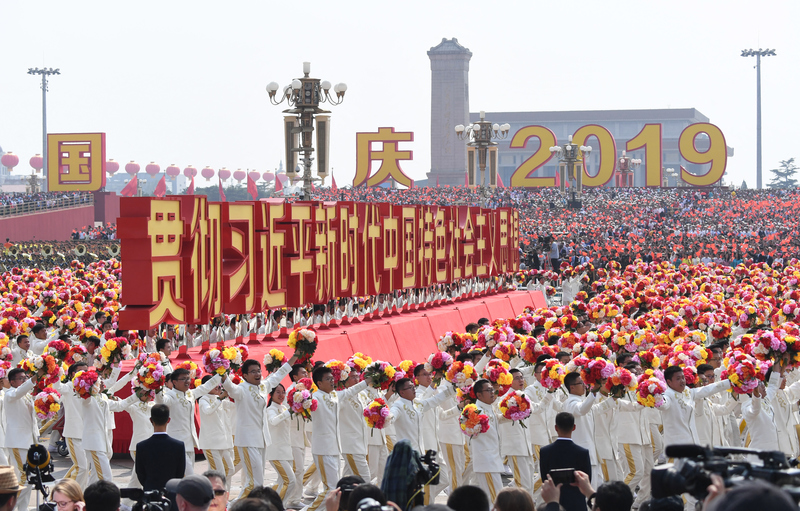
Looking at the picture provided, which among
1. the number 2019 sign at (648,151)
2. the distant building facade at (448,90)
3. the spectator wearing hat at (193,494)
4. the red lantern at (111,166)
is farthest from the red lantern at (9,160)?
the spectator wearing hat at (193,494)

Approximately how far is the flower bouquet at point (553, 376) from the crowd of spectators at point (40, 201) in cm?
4707

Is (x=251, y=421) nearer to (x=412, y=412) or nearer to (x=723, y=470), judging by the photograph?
(x=412, y=412)

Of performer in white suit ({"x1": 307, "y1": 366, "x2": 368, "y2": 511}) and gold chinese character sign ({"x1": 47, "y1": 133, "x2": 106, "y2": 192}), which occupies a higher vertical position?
gold chinese character sign ({"x1": 47, "y1": 133, "x2": 106, "y2": 192})

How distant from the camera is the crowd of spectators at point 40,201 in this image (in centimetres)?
5334

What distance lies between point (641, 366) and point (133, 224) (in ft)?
22.2

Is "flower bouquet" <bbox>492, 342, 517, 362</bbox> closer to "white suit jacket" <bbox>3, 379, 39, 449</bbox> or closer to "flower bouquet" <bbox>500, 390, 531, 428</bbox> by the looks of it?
"flower bouquet" <bbox>500, 390, 531, 428</bbox>

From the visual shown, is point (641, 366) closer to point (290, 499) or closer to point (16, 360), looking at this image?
point (290, 499)

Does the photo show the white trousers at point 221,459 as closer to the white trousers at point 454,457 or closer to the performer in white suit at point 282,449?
the performer in white suit at point 282,449

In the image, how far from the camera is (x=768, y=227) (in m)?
50.6

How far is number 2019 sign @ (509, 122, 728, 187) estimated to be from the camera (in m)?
69.8

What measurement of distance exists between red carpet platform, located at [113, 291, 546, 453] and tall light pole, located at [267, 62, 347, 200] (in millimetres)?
3345

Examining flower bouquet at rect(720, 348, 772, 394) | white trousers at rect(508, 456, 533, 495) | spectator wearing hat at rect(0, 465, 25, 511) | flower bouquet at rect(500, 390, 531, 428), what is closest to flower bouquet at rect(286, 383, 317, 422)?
flower bouquet at rect(500, 390, 531, 428)

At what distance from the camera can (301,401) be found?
10.2m

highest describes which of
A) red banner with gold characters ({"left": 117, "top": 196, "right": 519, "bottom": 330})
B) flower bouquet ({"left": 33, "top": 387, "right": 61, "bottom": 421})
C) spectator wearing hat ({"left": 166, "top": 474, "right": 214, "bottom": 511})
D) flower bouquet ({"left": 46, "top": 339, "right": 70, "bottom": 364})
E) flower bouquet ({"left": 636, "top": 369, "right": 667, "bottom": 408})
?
red banner with gold characters ({"left": 117, "top": 196, "right": 519, "bottom": 330})
